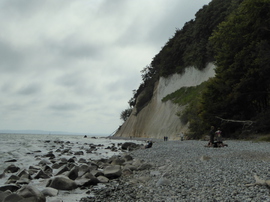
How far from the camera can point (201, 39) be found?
47312mm

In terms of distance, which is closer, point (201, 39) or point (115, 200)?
point (115, 200)

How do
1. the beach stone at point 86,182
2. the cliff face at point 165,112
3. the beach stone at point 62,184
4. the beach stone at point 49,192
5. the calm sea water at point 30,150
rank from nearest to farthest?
the beach stone at point 49,192 → the beach stone at point 62,184 → the beach stone at point 86,182 → the calm sea water at point 30,150 → the cliff face at point 165,112

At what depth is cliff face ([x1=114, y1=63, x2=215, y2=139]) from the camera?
46281 mm

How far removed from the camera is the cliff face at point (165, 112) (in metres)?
46.3

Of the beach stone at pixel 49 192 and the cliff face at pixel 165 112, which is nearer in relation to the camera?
the beach stone at pixel 49 192

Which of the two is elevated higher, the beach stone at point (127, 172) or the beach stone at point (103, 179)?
the beach stone at point (127, 172)

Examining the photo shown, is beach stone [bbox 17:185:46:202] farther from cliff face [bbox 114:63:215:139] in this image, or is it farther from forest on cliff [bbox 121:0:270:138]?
cliff face [bbox 114:63:215:139]

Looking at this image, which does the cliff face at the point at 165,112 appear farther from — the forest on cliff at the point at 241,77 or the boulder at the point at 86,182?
the boulder at the point at 86,182

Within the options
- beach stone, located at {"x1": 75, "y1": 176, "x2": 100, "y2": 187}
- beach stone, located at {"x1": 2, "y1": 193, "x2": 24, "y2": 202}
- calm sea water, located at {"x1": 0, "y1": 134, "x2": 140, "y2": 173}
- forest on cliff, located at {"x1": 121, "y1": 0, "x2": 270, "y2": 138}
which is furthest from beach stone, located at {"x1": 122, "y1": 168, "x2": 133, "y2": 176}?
forest on cliff, located at {"x1": 121, "y1": 0, "x2": 270, "y2": 138}

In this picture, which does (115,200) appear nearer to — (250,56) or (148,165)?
(148,165)

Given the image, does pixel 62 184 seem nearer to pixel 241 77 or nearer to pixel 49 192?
pixel 49 192

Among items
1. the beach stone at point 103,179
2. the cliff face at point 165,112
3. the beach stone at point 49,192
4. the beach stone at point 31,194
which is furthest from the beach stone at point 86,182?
the cliff face at point 165,112

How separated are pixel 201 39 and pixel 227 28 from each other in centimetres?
2056

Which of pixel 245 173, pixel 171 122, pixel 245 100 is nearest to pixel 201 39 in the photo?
pixel 171 122
